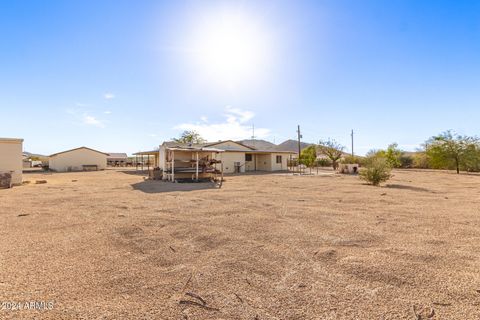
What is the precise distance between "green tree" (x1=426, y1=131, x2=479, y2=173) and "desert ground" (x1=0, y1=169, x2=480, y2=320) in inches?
1097

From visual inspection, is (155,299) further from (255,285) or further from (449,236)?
(449,236)

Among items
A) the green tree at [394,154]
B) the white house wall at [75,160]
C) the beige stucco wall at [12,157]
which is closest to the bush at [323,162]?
the green tree at [394,154]

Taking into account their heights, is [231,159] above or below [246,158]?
below

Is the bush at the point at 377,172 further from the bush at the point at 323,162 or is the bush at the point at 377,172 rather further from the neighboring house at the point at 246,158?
the bush at the point at 323,162

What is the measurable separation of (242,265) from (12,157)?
1782 cm

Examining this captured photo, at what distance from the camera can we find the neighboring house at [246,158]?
2902 cm

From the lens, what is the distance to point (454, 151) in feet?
95.1

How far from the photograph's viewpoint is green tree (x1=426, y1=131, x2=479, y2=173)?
28.3 meters

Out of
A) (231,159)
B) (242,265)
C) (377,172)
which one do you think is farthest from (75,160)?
(242,265)

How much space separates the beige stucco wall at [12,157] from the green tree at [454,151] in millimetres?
37974

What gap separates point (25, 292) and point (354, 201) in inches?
353

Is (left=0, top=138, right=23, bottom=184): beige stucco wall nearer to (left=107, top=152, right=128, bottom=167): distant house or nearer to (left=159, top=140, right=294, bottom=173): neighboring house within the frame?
(left=159, top=140, right=294, bottom=173): neighboring house

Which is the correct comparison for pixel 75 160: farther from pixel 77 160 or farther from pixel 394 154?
pixel 394 154

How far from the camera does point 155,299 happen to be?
284 centimetres
